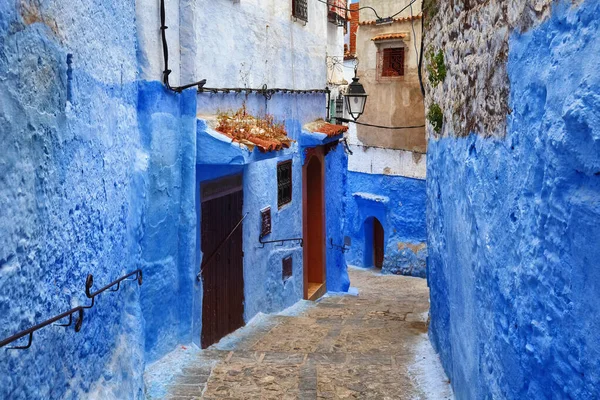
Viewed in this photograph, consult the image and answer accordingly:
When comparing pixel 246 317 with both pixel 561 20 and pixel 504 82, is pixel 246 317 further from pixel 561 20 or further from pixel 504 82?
pixel 561 20

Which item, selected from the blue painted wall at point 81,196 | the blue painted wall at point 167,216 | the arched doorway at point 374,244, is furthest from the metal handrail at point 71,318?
the arched doorway at point 374,244

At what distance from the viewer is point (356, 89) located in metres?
12.2

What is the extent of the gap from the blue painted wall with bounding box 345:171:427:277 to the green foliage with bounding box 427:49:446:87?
11.4 metres

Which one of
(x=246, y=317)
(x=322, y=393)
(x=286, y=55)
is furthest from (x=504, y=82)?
(x=286, y=55)

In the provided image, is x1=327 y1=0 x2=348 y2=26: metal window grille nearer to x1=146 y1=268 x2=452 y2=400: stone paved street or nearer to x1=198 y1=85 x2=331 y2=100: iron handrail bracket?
x1=198 y1=85 x2=331 y2=100: iron handrail bracket

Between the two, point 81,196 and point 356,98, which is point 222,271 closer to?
point 81,196

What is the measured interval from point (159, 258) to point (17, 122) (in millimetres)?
3754

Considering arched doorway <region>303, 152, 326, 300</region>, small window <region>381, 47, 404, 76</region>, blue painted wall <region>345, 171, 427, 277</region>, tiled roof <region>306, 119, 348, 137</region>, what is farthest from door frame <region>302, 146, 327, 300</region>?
small window <region>381, 47, 404, 76</region>

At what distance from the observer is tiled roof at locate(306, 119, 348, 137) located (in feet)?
40.4

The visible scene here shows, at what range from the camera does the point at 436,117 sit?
23.8ft

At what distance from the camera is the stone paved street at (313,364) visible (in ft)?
22.0

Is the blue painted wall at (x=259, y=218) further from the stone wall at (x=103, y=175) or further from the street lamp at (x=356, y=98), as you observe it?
the street lamp at (x=356, y=98)

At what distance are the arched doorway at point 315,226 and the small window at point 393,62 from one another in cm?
646

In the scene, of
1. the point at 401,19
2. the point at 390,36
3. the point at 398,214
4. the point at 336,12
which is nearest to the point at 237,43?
the point at 336,12
